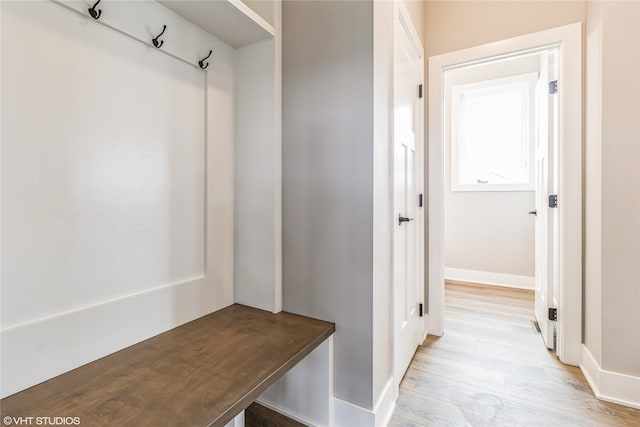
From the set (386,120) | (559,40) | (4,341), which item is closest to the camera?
(4,341)

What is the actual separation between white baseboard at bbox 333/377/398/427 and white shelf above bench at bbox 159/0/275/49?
159cm

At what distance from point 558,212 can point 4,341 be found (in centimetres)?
255

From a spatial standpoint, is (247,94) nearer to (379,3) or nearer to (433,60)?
(379,3)

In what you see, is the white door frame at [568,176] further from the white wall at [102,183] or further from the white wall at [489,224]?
the white wall at [102,183]

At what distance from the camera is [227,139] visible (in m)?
1.38

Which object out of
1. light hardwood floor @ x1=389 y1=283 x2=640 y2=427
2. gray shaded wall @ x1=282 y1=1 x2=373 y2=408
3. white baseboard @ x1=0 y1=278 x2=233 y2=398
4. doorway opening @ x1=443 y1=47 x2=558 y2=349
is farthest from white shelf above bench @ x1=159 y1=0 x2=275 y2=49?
doorway opening @ x1=443 y1=47 x2=558 y2=349

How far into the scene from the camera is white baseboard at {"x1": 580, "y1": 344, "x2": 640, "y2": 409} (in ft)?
4.68

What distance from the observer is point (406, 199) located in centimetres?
170

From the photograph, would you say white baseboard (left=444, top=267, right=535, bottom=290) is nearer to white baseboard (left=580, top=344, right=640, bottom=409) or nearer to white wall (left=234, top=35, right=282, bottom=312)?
white baseboard (left=580, top=344, right=640, bottom=409)

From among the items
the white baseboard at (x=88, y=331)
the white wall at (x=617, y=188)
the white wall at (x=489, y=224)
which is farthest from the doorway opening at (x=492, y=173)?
the white baseboard at (x=88, y=331)

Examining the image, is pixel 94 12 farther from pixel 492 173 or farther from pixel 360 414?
Answer: pixel 492 173

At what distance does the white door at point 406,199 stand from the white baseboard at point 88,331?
0.95m

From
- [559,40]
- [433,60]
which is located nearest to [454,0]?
[433,60]

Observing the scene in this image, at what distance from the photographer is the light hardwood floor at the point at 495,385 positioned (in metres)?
1.36
